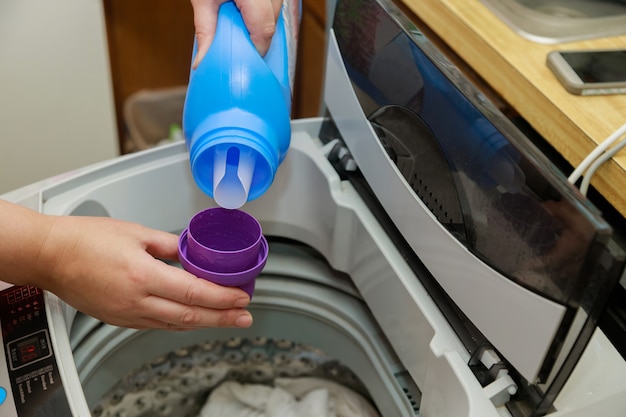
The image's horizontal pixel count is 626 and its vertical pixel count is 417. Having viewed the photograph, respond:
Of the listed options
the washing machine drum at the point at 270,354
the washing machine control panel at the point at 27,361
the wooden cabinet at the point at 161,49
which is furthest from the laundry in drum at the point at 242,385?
the wooden cabinet at the point at 161,49

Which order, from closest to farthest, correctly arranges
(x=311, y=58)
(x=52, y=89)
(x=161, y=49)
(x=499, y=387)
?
(x=499, y=387) → (x=52, y=89) → (x=311, y=58) → (x=161, y=49)

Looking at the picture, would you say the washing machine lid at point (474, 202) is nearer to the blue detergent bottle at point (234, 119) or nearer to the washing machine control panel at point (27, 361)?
the blue detergent bottle at point (234, 119)

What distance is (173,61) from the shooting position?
1849mm

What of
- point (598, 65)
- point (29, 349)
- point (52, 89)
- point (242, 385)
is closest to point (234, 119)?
point (29, 349)

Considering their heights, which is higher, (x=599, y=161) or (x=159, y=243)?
(x=599, y=161)

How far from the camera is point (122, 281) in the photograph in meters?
0.62

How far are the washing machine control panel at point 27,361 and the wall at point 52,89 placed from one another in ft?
2.55

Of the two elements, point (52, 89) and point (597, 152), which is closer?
point (597, 152)

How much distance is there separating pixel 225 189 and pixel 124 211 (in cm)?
22

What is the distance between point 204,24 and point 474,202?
325 mm

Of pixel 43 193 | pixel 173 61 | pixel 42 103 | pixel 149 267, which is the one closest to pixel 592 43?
pixel 149 267

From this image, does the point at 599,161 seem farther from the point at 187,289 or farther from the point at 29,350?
the point at 29,350

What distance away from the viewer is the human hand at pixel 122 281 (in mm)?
615

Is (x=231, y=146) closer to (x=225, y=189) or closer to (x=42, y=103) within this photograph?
(x=225, y=189)
